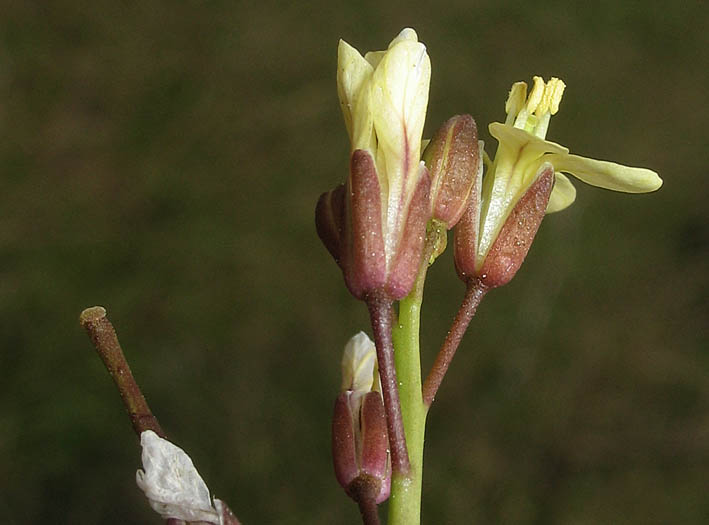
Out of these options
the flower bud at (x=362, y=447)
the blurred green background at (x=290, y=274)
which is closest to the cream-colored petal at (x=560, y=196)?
the flower bud at (x=362, y=447)

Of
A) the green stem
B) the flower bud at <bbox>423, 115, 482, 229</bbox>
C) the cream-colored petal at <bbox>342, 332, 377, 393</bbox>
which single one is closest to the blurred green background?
the cream-colored petal at <bbox>342, 332, 377, 393</bbox>

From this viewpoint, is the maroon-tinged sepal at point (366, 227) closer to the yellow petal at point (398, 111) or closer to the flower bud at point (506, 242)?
the yellow petal at point (398, 111)

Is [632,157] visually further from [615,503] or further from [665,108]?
[615,503]

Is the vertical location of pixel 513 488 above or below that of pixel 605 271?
A: below

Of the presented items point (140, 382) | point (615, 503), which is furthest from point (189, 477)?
point (615, 503)

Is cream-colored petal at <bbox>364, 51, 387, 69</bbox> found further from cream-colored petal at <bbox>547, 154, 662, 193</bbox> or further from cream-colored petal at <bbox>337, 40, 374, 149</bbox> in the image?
cream-colored petal at <bbox>547, 154, 662, 193</bbox>
